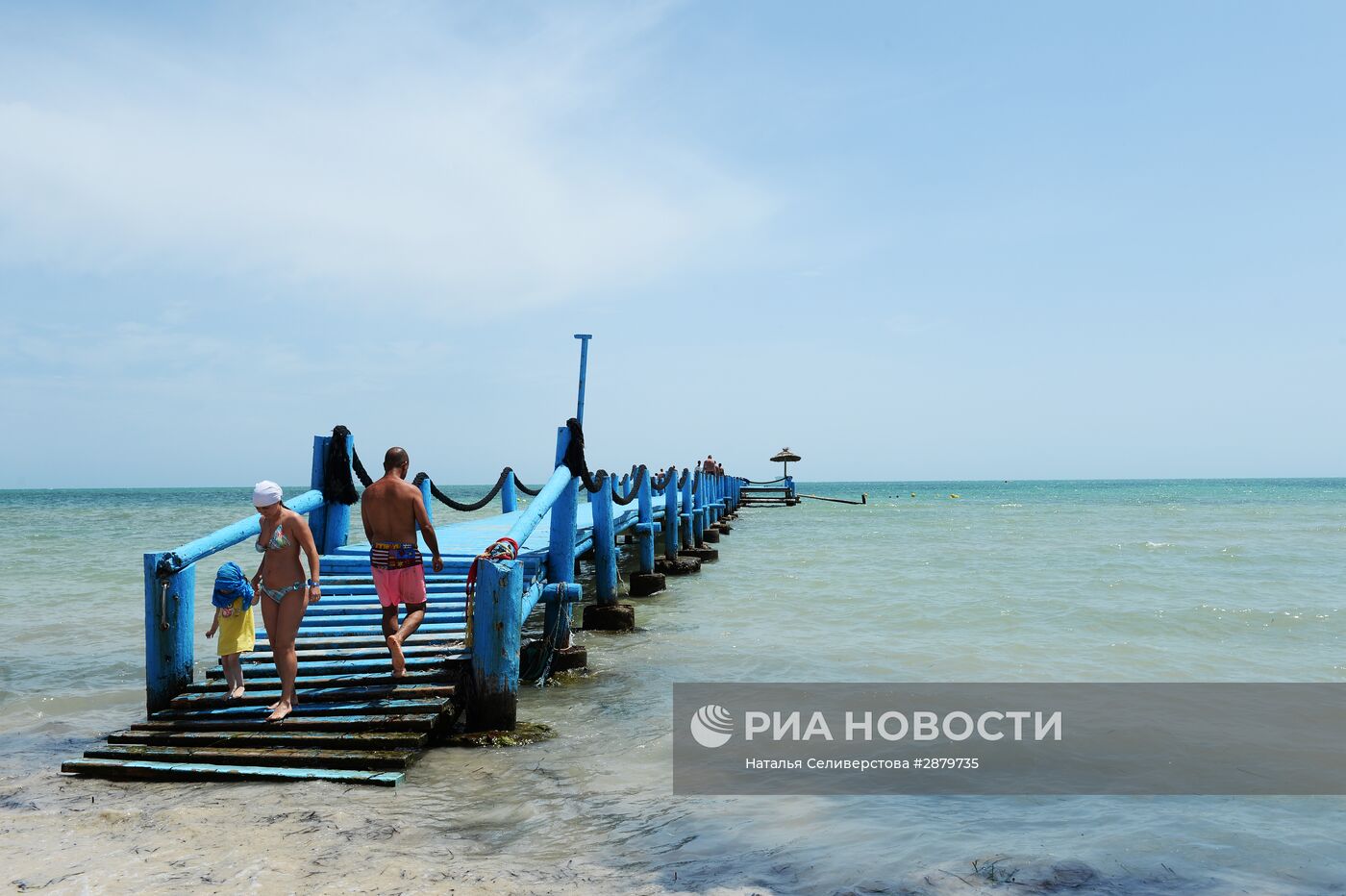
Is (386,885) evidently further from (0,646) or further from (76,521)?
(76,521)

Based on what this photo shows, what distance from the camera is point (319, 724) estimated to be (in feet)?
17.5

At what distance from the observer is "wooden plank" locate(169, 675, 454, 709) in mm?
5586

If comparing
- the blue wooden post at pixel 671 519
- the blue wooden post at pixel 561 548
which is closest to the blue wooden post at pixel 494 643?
the blue wooden post at pixel 561 548

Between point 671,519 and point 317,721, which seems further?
point 671,519

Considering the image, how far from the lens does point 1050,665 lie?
29.3 feet

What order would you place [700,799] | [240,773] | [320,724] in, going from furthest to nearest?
[320,724] → [700,799] → [240,773]

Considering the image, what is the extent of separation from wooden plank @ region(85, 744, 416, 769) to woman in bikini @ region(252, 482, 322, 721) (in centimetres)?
34

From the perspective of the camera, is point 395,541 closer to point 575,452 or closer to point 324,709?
point 324,709

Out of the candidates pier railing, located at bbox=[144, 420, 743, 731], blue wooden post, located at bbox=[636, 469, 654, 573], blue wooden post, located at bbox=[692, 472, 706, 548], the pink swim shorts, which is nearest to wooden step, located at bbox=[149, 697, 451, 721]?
pier railing, located at bbox=[144, 420, 743, 731]

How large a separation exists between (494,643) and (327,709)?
1053 millimetres

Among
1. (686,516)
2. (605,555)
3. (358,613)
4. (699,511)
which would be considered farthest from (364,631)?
(699,511)

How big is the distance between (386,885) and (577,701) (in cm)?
370

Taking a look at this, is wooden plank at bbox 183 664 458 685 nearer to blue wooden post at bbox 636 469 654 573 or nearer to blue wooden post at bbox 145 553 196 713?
blue wooden post at bbox 145 553 196 713

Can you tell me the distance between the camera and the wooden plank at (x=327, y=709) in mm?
5477
